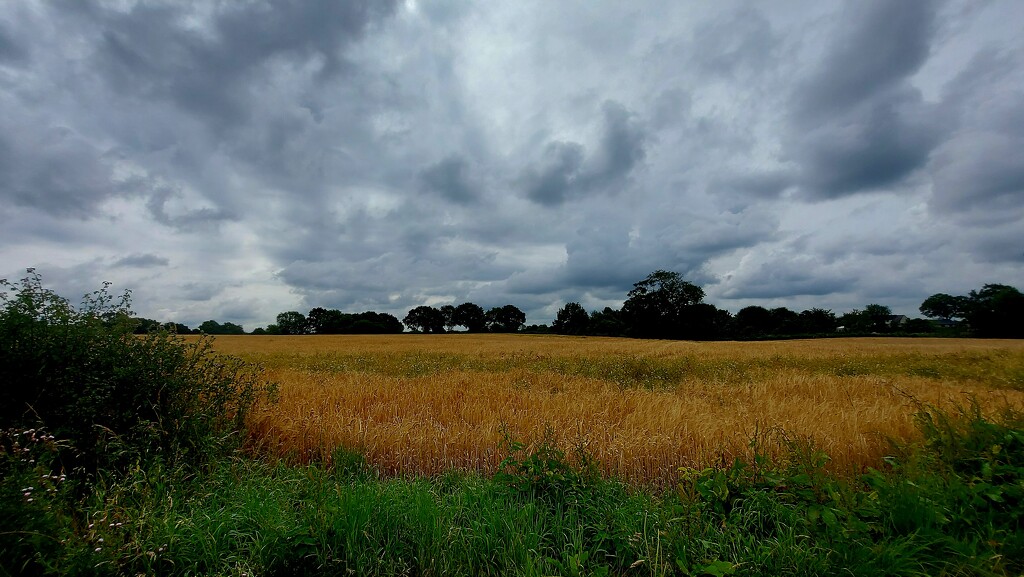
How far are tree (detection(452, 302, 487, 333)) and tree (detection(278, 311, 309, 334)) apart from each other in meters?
42.1

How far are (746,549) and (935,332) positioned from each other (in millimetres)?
108950

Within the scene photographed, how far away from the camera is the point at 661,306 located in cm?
9625

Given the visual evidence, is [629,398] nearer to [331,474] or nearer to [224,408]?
[331,474]

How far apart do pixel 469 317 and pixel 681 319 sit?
6213cm

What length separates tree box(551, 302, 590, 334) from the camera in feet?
381

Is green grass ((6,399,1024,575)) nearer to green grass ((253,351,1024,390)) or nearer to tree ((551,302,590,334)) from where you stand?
green grass ((253,351,1024,390))

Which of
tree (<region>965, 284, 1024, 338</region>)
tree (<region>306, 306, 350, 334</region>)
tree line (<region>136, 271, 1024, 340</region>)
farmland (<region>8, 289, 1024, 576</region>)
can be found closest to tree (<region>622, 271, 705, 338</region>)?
tree line (<region>136, 271, 1024, 340</region>)

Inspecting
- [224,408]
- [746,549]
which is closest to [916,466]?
[746,549]

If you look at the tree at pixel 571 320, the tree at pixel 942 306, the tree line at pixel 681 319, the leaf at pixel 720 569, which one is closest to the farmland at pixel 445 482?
the leaf at pixel 720 569

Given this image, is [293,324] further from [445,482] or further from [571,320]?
[445,482]

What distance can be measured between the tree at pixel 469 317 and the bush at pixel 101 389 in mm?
120768

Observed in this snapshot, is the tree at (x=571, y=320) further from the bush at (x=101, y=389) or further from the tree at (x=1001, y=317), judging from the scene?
the bush at (x=101, y=389)

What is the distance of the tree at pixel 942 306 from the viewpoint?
354ft

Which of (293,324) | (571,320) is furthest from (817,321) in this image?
(293,324)
